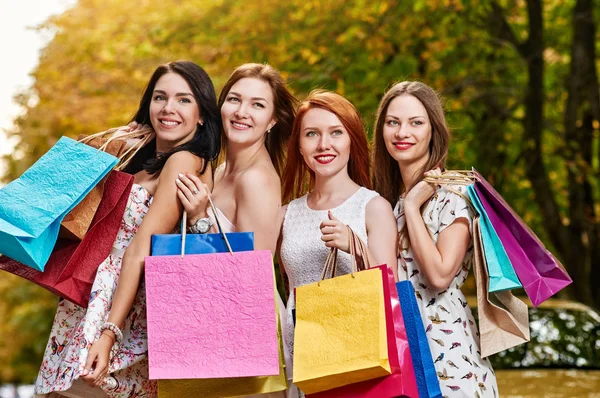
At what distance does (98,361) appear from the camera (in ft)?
10.3

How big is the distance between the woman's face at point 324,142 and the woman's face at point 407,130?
19cm

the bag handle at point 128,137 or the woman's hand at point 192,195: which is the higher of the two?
the bag handle at point 128,137

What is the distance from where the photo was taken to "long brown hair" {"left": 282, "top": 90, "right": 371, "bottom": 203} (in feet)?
11.4

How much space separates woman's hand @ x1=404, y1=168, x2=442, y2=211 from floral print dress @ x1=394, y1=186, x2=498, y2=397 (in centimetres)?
5

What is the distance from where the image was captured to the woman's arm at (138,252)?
315cm

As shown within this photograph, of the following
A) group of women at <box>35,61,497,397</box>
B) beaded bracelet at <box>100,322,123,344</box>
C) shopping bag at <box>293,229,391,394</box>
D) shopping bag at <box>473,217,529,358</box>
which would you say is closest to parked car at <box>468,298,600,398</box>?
shopping bag at <box>473,217,529,358</box>

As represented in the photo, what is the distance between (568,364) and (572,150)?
463cm

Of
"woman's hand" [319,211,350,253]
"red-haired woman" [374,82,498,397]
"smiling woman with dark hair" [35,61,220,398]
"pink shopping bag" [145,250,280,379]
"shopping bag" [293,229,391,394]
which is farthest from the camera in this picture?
"red-haired woman" [374,82,498,397]

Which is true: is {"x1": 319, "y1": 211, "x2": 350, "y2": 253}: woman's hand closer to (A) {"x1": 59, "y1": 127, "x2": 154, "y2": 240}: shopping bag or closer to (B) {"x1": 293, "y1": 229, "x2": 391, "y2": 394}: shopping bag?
(B) {"x1": 293, "y1": 229, "x2": 391, "y2": 394}: shopping bag

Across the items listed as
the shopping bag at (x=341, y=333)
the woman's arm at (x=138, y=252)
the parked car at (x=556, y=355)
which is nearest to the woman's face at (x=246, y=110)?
the woman's arm at (x=138, y=252)

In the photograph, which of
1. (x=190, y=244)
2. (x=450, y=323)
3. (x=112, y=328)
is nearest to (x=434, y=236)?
(x=450, y=323)

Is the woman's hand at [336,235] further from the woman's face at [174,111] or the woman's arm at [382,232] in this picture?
the woman's face at [174,111]

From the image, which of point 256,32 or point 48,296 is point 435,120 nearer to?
point 256,32

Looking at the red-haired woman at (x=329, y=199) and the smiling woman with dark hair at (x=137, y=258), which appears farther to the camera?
the red-haired woman at (x=329, y=199)
